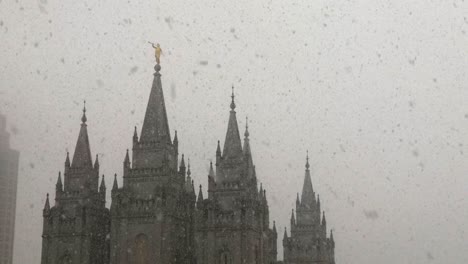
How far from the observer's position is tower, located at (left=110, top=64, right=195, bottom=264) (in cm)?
6269

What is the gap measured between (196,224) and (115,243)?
6.94 m

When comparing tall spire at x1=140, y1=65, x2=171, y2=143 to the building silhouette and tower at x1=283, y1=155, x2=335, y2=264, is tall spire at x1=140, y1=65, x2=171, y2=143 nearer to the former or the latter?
the building silhouette

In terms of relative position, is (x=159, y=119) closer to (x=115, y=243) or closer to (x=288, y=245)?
(x=115, y=243)

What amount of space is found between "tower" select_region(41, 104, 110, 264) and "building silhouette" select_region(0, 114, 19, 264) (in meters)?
6.07

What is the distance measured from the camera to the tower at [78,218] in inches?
2596

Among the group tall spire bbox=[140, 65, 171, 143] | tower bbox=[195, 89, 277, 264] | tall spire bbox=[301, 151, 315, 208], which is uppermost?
tall spire bbox=[140, 65, 171, 143]

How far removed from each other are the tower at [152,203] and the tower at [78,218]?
3.23 m

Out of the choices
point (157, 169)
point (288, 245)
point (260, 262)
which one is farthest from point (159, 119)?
point (288, 245)

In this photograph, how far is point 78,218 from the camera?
6612 cm

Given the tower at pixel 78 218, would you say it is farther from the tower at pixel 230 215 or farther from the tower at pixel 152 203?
the tower at pixel 230 215

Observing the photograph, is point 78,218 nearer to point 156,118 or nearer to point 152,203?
point 152,203

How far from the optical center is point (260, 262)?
6631 centimetres

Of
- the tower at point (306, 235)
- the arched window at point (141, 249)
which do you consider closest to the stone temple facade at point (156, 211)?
the arched window at point (141, 249)

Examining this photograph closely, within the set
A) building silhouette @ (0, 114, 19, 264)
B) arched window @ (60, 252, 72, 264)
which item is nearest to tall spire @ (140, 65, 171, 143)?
arched window @ (60, 252, 72, 264)
